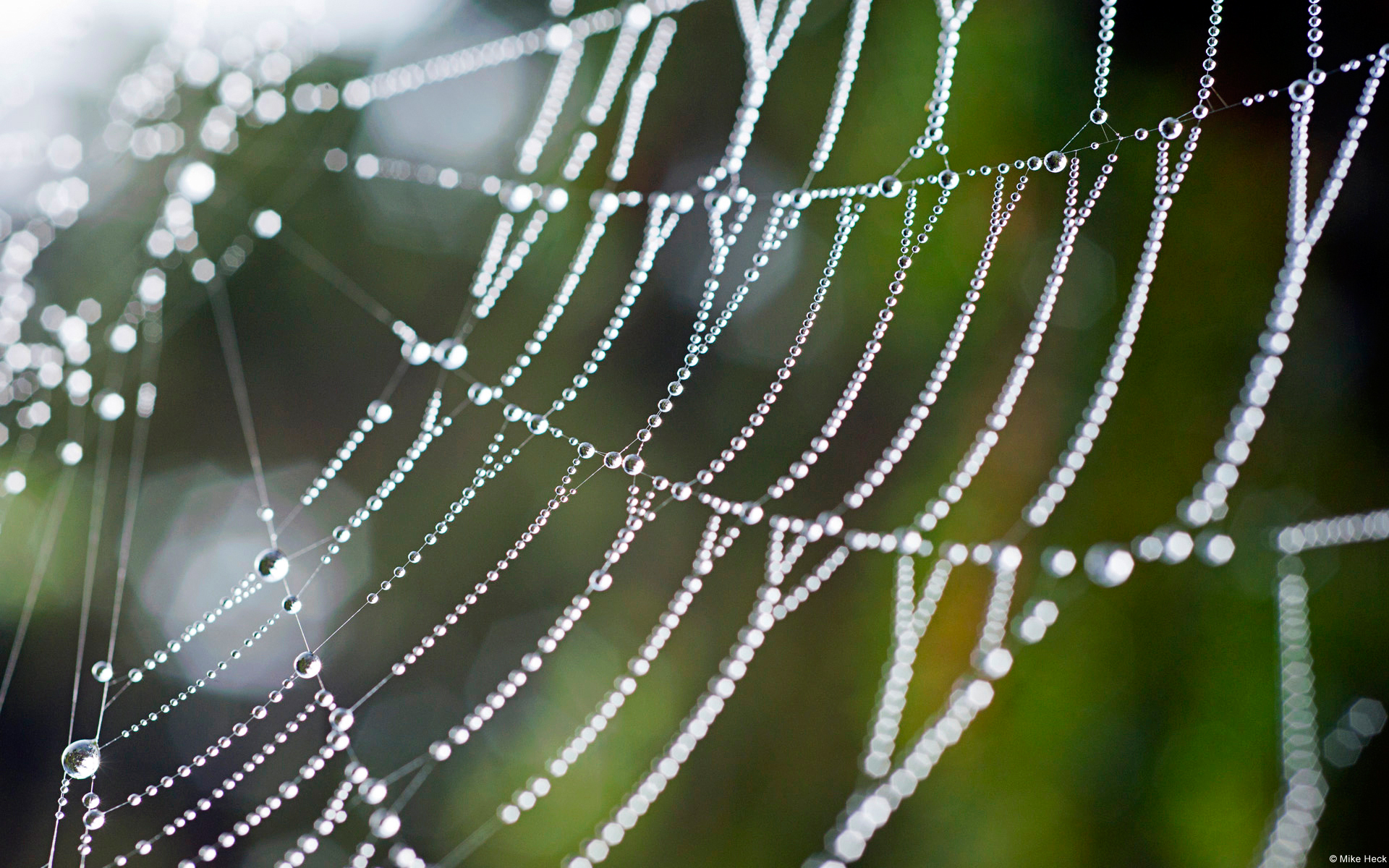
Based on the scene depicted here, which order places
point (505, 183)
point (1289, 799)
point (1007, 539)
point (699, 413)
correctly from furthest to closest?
point (505, 183) → point (699, 413) → point (1007, 539) → point (1289, 799)

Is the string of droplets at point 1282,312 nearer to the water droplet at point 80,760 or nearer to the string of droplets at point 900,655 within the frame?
the string of droplets at point 900,655

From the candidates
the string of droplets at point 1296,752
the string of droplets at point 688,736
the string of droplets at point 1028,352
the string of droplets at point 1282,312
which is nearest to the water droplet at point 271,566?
the string of droplets at point 688,736

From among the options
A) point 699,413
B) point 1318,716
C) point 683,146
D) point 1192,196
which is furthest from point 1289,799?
point 683,146

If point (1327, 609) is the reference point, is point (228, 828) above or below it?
above

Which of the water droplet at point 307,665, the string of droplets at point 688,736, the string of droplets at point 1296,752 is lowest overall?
the string of droplets at point 1296,752

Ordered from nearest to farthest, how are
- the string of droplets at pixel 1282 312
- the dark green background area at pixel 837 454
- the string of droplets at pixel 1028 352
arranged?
the string of droplets at pixel 1028 352, the string of droplets at pixel 1282 312, the dark green background area at pixel 837 454

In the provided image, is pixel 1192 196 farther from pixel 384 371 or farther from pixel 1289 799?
pixel 384 371

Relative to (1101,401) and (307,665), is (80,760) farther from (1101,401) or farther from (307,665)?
(1101,401)

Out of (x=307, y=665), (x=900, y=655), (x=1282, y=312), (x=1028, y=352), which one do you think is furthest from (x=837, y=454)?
(x=307, y=665)
